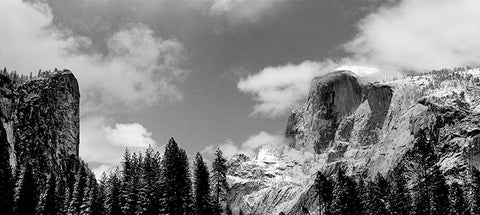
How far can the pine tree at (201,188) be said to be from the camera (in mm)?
65000

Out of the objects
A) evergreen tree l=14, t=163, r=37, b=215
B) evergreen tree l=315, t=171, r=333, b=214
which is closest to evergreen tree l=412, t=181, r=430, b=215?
evergreen tree l=315, t=171, r=333, b=214

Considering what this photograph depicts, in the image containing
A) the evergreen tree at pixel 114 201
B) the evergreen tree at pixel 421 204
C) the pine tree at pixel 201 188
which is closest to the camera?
the pine tree at pixel 201 188

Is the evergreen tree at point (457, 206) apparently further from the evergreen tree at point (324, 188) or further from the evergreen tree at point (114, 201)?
the evergreen tree at point (114, 201)

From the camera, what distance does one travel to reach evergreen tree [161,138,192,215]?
5950 cm

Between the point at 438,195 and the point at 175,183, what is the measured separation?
4181 centimetres

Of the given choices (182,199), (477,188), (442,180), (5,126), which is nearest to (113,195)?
(182,199)

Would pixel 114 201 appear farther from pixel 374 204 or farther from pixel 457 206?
pixel 457 206

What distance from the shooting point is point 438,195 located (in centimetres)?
7969

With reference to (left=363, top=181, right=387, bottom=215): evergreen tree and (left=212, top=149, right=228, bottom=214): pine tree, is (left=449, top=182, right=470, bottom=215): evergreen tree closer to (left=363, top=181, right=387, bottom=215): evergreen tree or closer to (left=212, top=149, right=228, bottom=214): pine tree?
(left=363, top=181, right=387, bottom=215): evergreen tree

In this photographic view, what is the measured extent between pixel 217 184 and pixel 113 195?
42.9ft

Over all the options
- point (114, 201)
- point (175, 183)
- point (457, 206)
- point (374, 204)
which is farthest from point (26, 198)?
point (457, 206)

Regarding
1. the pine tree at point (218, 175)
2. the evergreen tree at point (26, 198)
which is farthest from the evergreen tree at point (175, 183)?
the evergreen tree at point (26, 198)

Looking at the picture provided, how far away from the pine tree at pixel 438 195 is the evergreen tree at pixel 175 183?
3605cm

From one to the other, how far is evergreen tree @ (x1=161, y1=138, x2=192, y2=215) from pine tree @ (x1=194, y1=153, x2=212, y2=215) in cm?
281
